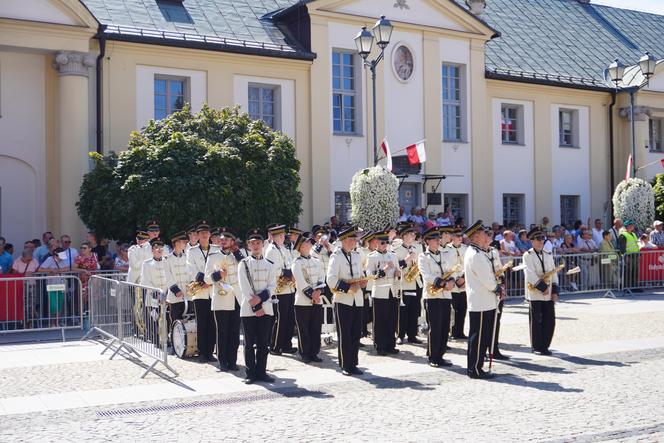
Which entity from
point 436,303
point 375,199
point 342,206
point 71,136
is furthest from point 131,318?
point 342,206

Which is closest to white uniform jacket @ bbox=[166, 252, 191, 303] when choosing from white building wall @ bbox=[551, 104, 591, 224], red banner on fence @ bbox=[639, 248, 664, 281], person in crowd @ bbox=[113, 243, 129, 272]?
person in crowd @ bbox=[113, 243, 129, 272]

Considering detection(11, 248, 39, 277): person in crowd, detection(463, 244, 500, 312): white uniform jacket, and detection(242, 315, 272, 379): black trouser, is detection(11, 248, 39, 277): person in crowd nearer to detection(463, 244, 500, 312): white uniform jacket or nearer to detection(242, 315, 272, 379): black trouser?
detection(242, 315, 272, 379): black trouser

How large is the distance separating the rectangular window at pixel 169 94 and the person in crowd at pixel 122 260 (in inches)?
226

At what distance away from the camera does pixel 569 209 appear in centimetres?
3127

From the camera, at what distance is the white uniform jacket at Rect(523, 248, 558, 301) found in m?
12.9

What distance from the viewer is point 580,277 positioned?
21.8m

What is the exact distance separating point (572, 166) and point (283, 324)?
67.7 ft

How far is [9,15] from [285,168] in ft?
24.7

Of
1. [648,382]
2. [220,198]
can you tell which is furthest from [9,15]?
[648,382]

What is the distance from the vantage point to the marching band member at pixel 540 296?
12.8 meters

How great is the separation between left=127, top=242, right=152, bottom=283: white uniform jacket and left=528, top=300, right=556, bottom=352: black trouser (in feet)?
21.2

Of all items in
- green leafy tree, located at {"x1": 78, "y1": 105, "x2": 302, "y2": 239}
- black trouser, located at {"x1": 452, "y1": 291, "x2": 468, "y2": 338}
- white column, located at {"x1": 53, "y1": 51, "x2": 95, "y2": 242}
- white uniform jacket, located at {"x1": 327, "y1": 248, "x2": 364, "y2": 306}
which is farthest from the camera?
white column, located at {"x1": 53, "y1": 51, "x2": 95, "y2": 242}

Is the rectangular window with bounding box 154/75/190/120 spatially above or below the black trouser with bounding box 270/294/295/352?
above

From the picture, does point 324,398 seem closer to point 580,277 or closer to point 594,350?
point 594,350
